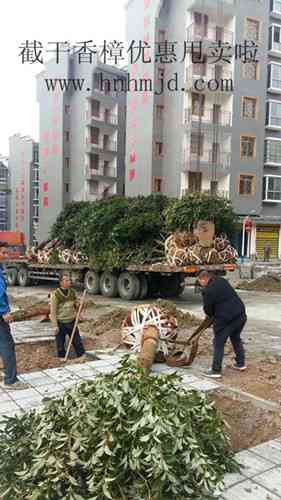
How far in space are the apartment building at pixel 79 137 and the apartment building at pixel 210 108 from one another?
21.7ft

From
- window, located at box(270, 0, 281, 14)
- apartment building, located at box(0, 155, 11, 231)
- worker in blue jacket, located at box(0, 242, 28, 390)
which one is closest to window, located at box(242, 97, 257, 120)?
window, located at box(270, 0, 281, 14)

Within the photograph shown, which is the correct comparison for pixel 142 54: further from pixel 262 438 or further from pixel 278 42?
pixel 262 438

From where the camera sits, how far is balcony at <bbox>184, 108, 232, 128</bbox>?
3036cm

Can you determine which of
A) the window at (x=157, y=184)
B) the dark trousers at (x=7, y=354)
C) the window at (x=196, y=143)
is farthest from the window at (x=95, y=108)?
the dark trousers at (x=7, y=354)

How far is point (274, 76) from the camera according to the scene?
33781mm

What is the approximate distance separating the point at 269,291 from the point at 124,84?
27.1 meters

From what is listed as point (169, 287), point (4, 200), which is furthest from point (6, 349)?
point (4, 200)

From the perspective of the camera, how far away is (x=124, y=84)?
36531mm

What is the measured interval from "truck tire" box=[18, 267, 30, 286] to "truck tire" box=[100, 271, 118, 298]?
16.7 ft

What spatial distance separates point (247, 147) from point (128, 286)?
23.5 meters

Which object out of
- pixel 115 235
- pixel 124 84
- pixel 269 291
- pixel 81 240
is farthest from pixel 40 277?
pixel 124 84

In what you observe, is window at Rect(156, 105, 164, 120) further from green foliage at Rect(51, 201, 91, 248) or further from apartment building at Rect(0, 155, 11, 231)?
apartment building at Rect(0, 155, 11, 231)

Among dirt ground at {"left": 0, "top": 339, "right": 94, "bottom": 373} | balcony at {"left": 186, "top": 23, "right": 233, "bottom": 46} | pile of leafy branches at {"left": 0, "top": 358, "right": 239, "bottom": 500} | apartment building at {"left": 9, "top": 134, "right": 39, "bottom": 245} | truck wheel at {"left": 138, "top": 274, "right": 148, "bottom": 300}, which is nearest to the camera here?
pile of leafy branches at {"left": 0, "top": 358, "right": 239, "bottom": 500}

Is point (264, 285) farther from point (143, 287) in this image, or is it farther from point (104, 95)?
point (104, 95)
